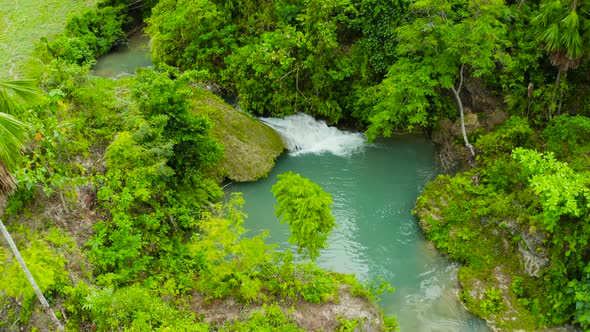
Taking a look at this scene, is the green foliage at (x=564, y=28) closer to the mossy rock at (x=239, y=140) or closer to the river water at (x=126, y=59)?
the mossy rock at (x=239, y=140)

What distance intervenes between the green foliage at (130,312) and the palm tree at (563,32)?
13607 millimetres

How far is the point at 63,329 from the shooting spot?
959 cm

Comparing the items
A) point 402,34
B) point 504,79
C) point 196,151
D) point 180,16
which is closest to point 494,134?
point 504,79

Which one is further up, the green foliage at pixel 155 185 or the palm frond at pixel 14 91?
the palm frond at pixel 14 91

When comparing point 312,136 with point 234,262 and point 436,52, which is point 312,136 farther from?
point 234,262

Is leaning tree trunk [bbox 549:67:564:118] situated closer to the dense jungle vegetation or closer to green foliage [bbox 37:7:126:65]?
the dense jungle vegetation

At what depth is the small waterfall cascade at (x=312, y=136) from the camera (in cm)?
1938

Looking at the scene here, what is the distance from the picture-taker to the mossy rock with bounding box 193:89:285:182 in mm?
17466

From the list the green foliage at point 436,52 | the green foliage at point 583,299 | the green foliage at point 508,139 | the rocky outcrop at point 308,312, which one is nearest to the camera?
the rocky outcrop at point 308,312

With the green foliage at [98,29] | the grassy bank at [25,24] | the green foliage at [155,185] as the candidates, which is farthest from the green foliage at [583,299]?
the green foliage at [98,29]

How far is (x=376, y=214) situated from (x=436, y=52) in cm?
610

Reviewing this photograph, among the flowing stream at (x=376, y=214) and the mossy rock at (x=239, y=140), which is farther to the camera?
the mossy rock at (x=239, y=140)

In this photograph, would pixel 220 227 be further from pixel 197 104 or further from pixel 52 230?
pixel 197 104

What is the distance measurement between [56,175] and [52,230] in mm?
1388
